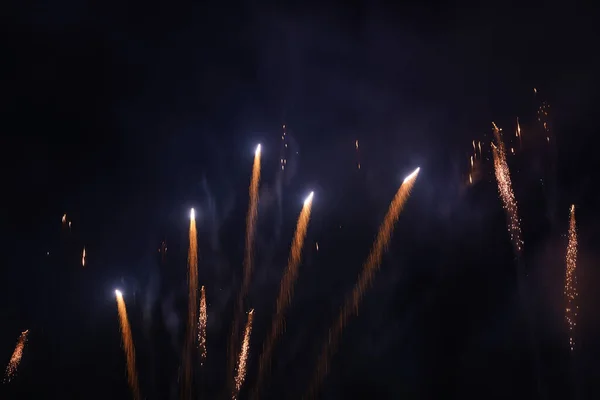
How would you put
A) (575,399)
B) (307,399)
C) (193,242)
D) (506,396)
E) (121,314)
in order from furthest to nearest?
(506,396)
(307,399)
(575,399)
(121,314)
(193,242)

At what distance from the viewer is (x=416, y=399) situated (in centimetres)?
3256

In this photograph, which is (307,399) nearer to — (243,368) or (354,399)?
(354,399)

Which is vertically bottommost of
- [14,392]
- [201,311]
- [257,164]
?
[14,392]

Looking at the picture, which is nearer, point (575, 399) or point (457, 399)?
point (575, 399)

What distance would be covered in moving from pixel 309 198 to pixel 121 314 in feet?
37.0

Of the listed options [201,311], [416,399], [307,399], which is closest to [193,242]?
[201,311]

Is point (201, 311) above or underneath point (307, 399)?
above

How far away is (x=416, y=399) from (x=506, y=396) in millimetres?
5387

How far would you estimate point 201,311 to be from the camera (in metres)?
20.5

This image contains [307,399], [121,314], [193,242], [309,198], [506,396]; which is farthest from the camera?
[506,396]

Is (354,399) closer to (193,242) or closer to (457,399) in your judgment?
(457,399)

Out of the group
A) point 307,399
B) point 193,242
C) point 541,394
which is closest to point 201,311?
point 193,242

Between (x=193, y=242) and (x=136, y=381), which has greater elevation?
(x=193, y=242)

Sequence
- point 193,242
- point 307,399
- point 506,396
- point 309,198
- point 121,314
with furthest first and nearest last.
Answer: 1. point 506,396
2. point 307,399
3. point 121,314
4. point 193,242
5. point 309,198
